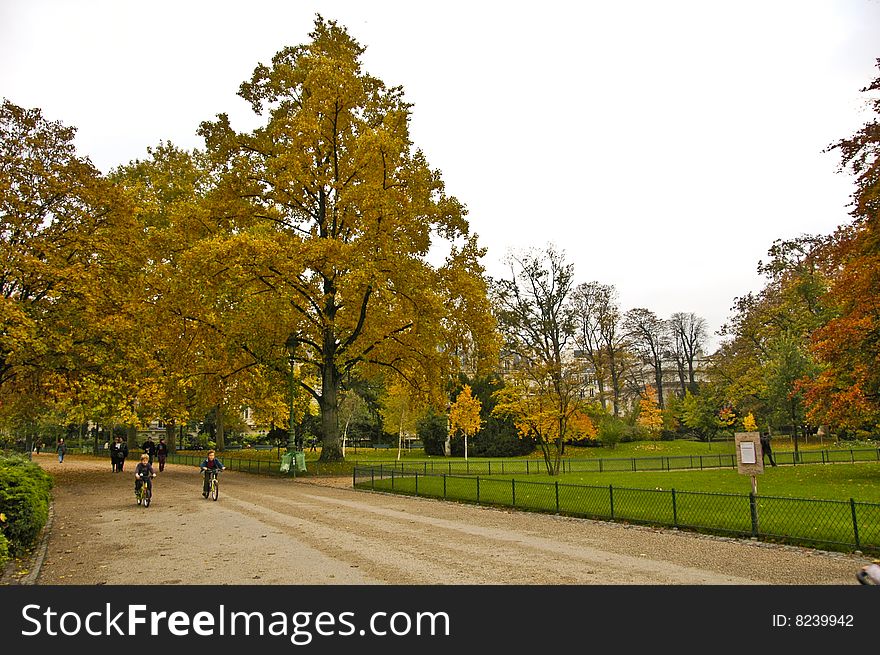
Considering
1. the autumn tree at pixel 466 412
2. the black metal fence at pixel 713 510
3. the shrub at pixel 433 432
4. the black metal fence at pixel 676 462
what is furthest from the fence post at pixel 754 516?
the shrub at pixel 433 432

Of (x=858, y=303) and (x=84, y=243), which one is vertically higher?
(x=84, y=243)

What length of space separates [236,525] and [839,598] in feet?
37.3

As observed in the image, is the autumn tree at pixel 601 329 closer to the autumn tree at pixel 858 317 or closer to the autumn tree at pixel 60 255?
the autumn tree at pixel 858 317

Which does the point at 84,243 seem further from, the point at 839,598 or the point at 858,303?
the point at 858,303

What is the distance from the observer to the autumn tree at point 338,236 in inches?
897

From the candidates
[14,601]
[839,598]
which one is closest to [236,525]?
[14,601]

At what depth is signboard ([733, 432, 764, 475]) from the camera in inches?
446

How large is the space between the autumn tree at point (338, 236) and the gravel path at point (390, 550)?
9.94 meters

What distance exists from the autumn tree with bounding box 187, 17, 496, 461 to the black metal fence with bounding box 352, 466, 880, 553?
7957mm

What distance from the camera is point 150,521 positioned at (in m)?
13.8

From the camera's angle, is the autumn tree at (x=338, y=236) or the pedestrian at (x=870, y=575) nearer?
the pedestrian at (x=870, y=575)

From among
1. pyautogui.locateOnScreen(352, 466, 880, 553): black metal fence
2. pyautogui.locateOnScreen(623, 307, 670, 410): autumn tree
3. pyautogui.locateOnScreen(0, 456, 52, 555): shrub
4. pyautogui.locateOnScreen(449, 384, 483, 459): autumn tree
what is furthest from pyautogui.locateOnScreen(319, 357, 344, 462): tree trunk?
pyautogui.locateOnScreen(623, 307, 670, 410): autumn tree

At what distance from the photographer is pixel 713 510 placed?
13.1 m

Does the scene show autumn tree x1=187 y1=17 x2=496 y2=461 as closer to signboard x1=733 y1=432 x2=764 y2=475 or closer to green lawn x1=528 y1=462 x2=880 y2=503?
green lawn x1=528 y1=462 x2=880 y2=503
